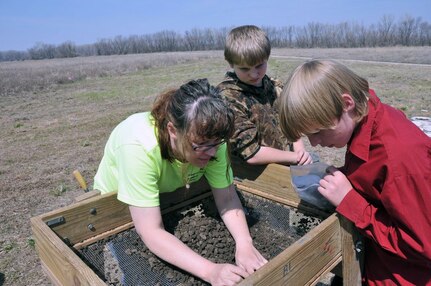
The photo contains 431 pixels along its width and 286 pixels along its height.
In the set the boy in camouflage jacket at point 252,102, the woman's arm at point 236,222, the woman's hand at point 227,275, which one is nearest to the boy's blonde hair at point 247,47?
the boy in camouflage jacket at point 252,102

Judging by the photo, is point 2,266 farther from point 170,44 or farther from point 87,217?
point 170,44

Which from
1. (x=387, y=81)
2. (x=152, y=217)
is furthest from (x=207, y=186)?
(x=387, y=81)

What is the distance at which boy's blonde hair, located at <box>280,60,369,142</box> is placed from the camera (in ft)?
4.97

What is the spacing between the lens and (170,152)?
1929 mm

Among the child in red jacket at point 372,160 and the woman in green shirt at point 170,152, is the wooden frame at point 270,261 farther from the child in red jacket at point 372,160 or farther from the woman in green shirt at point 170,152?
the woman in green shirt at point 170,152

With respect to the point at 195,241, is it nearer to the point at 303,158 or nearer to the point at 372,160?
the point at 303,158

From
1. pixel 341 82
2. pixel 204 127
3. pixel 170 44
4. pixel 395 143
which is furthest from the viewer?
pixel 170 44

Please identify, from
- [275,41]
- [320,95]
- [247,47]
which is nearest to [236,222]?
[320,95]

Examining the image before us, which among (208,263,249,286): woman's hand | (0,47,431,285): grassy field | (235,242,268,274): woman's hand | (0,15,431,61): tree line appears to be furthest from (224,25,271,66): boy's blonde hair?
(0,15,431,61): tree line

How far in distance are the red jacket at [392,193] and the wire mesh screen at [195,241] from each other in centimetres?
55

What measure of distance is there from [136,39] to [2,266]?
393ft

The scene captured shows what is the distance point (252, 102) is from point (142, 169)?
42.5 inches

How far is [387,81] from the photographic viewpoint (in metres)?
15.7

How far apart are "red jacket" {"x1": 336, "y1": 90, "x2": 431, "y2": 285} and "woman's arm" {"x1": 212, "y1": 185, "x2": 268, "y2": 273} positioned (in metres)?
0.56
